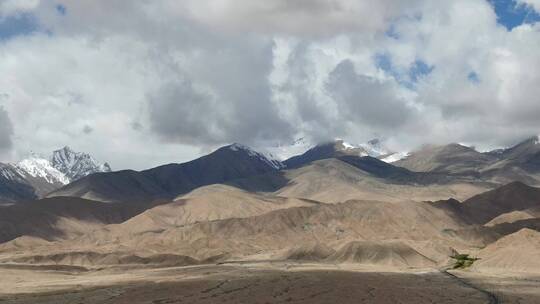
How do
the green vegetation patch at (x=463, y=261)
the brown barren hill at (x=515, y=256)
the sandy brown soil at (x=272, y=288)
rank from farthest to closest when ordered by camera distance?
the green vegetation patch at (x=463, y=261) → the brown barren hill at (x=515, y=256) → the sandy brown soil at (x=272, y=288)

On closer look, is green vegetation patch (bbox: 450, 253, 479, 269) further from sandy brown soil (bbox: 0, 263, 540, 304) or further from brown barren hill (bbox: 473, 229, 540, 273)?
sandy brown soil (bbox: 0, 263, 540, 304)

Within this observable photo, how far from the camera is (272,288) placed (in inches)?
4756

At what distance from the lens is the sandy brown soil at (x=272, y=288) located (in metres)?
107

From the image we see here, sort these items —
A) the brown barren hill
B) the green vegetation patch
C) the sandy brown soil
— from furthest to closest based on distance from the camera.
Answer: the green vegetation patch
the brown barren hill
the sandy brown soil

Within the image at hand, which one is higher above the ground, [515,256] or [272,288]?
[515,256]

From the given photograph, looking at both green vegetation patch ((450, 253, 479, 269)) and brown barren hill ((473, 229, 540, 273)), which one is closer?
brown barren hill ((473, 229, 540, 273))

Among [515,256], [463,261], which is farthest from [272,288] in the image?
[515,256]

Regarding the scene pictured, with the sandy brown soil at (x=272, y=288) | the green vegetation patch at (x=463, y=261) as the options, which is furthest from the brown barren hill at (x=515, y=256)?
the sandy brown soil at (x=272, y=288)

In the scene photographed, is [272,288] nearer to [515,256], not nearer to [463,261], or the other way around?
[463,261]

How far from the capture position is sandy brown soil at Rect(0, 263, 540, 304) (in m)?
107

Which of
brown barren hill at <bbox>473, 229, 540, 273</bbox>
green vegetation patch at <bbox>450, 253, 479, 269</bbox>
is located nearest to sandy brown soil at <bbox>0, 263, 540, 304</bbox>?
green vegetation patch at <bbox>450, 253, 479, 269</bbox>

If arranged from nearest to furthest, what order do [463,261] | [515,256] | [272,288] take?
[272,288] < [463,261] < [515,256]

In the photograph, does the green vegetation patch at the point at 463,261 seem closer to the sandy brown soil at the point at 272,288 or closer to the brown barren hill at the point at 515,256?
the brown barren hill at the point at 515,256

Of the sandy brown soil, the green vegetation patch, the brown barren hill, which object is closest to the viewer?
the sandy brown soil
